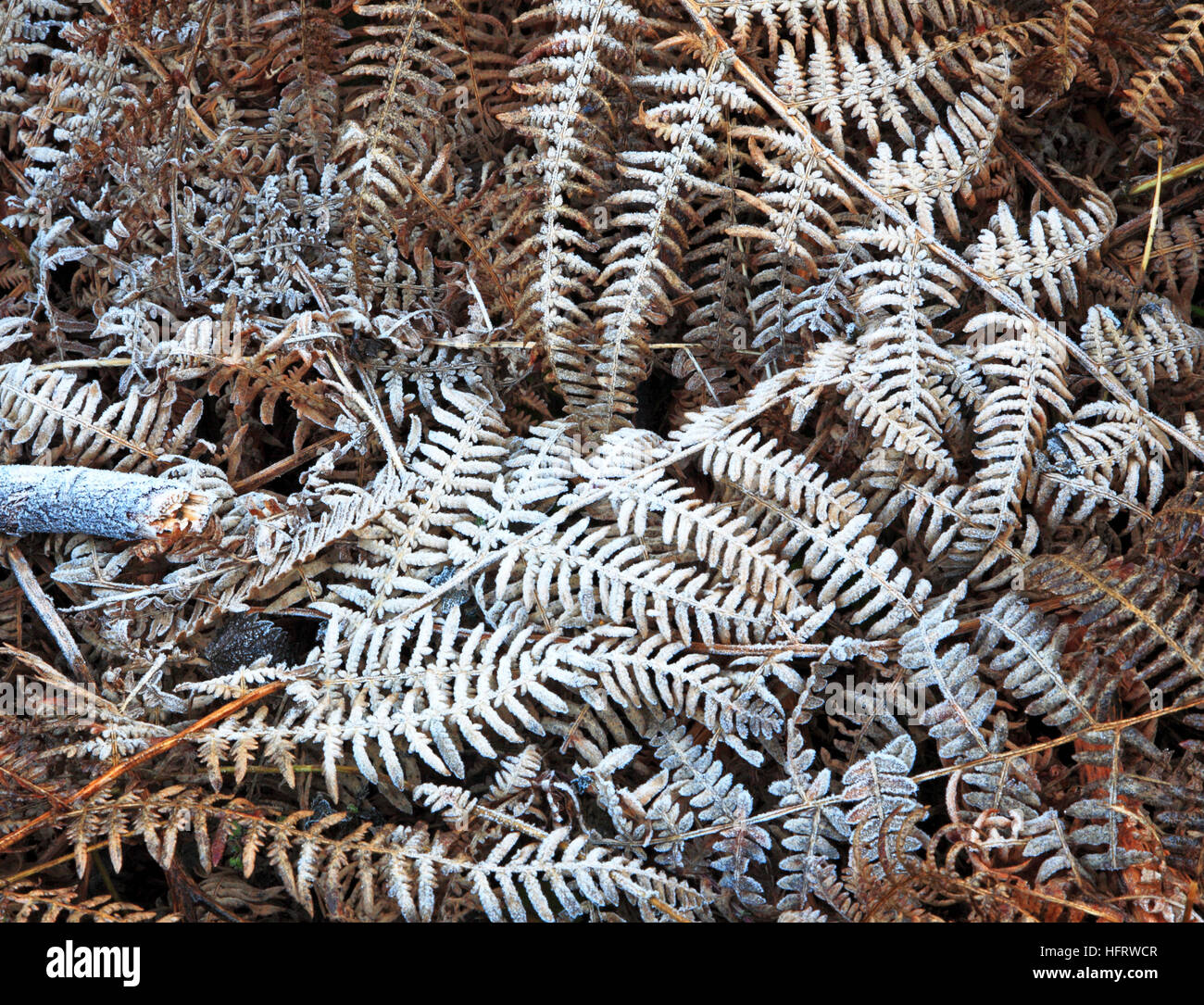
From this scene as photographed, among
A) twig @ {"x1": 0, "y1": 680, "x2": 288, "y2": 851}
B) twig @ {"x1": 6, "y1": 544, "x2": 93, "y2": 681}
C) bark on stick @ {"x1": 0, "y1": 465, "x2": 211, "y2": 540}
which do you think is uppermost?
bark on stick @ {"x1": 0, "y1": 465, "x2": 211, "y2": 540}

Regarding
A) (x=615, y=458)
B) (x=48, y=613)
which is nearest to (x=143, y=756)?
(x=48, y=613)

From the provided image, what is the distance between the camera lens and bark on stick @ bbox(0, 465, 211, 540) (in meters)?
2.13

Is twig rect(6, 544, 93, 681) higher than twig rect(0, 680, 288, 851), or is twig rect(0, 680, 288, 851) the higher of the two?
twig rect(6, 544, 93, 681)

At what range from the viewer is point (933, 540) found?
7.08ft

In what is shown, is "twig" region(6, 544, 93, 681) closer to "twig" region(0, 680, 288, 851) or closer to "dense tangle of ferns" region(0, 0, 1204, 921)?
"dense tangle of ferns" region(0, 0, 1204, 921)

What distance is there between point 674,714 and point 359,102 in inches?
71.3

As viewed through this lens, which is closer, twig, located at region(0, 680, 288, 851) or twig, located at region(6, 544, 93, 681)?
twig, located at region(0, 680, 288, 851)

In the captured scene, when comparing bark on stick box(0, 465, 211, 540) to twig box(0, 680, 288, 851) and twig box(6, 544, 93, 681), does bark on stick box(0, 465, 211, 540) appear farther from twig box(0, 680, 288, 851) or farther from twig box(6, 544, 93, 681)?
twig box(0, 680, 288, 851)

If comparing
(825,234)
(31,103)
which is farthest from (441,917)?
(31,103)

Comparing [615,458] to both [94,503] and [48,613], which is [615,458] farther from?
[48,613]

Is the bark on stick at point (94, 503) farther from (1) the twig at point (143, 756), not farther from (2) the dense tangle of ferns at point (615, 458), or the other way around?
(1) the twig at point (143, 756)

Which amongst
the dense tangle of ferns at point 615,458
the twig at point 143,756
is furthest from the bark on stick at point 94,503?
the twig at point 143,756

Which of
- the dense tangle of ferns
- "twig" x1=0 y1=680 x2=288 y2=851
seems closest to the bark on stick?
the dense tangle of ferns

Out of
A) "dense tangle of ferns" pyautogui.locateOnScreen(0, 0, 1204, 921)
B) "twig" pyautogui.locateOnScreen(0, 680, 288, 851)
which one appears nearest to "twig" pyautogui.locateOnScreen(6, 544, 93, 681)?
"dense tangle of ferns" pyautogui.locateOnScreen(0, 0, 1204, 921)
